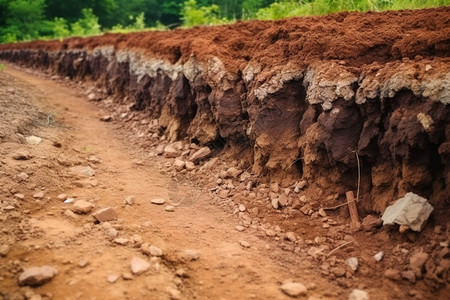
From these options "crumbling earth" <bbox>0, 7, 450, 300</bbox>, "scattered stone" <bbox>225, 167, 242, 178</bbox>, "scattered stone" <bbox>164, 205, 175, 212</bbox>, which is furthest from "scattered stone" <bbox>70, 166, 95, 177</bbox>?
"scattered stone" <bbox>225, 167, 242, 178</bbox>

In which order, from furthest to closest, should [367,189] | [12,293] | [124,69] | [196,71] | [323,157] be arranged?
[124,69] < [196,71] < [323,157] < [367,189] < [12,293]

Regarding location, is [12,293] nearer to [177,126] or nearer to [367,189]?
[367,189]

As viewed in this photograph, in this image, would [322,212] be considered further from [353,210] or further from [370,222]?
[370,222]

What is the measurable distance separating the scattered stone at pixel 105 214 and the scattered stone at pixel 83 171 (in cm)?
91

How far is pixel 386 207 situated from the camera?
100.0 inches

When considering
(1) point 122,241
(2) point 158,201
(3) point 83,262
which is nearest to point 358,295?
(1) point 122,241

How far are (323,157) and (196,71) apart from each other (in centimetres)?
214

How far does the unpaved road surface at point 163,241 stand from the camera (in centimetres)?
205

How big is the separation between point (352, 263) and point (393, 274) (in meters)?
0.26

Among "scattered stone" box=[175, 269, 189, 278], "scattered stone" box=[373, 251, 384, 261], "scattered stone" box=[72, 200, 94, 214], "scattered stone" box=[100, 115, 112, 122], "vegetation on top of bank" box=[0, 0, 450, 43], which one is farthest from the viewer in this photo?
"vegetation on top of bank" box=[0, 0, 450, 43]

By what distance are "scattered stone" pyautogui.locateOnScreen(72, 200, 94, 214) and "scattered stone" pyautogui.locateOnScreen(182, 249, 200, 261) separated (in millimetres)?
980

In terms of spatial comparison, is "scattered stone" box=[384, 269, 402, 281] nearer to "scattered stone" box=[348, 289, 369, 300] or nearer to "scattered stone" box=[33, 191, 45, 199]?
"scattered stone" box=[348, 289, 369, 300]

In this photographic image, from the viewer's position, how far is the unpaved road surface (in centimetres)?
205

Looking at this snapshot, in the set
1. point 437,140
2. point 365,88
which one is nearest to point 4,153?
point 365,88
